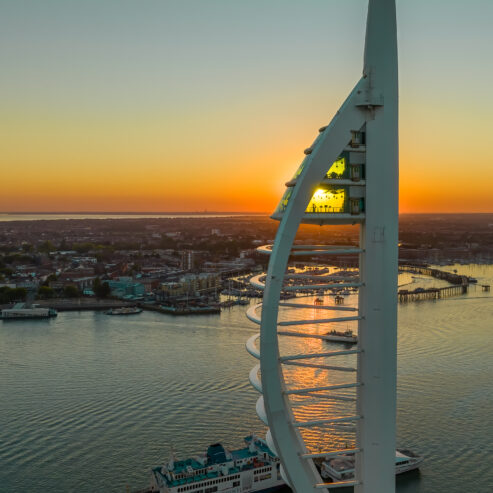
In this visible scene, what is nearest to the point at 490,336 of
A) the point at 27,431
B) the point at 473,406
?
the point at 473,406

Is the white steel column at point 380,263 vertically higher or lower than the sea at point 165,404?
higher

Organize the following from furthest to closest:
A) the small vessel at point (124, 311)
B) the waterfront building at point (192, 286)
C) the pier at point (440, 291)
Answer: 1. the waterfront building at point (192, 286)
2. the pier at point (440, 291)
3. the small vessel at point (124, 311)

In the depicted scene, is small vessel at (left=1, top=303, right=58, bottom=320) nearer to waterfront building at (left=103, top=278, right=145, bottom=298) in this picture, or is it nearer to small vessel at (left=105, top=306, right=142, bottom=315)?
small vessel at (left=105, top=306, right=142, bottom=315)

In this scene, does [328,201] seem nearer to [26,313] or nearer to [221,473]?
[221,473]

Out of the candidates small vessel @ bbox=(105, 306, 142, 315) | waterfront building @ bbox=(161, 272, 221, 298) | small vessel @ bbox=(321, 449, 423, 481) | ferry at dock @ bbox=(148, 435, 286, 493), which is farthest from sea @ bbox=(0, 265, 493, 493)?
waterfront building @ bbox=(161, 272, 221, 298)

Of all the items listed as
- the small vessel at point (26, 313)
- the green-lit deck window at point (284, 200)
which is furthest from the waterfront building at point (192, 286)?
the green-lit deck window at point (284, 200)

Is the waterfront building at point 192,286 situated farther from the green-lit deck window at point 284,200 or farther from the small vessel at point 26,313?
the green-lit deck window at point 284,200
